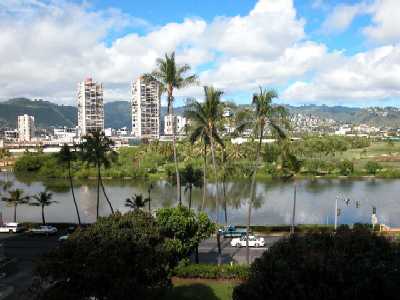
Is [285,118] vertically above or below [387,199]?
above

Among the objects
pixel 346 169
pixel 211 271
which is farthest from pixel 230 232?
pixel 346 169

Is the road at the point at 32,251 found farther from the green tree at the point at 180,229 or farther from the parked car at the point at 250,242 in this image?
the green tree at the point at 180,229

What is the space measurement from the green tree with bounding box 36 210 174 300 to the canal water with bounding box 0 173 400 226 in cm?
3064

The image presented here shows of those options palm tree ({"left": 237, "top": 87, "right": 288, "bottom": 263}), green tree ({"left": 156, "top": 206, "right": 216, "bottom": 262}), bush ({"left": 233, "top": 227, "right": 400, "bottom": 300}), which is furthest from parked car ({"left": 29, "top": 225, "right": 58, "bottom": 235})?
bush ({"left": 233, "top": 227, "right": 400, "bottom": 300})

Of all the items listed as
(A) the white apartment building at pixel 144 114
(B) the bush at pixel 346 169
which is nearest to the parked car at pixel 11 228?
(B) the bush at pixel 346 169

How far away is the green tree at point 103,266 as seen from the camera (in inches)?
493

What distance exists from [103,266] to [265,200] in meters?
45.9

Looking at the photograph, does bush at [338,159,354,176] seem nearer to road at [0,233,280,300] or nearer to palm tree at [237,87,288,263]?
road at [0,233,280,300]

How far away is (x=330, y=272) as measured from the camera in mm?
10016

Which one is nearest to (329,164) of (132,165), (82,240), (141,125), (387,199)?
(387,199)

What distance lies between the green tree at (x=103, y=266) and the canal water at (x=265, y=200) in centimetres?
3064

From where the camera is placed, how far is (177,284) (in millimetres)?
21250

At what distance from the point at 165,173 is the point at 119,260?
69.4m

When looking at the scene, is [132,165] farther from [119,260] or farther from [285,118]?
[119,260]
